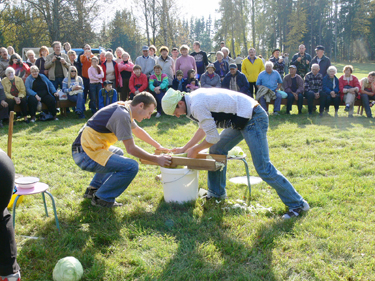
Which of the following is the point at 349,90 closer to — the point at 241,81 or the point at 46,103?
the point at 241,81

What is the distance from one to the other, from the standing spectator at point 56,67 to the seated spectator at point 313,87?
324 inches

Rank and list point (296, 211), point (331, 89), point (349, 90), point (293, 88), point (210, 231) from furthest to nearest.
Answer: point (293, 88), point (331, 89), point (349, 90), point (296, 211), point (210, 231)

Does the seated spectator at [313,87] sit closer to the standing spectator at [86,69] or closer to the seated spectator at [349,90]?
the seated spectator at [349,90]

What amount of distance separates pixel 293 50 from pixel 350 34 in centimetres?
1227

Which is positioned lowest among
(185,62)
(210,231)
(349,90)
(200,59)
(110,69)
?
(210,231)

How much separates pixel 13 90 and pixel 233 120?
8337mm

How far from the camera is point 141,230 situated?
3.48 meters

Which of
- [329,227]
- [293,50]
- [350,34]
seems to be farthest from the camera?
[350,34]

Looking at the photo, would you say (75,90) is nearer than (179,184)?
No

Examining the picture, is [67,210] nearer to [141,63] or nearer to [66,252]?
[66,252]

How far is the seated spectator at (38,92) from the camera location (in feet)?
31.0

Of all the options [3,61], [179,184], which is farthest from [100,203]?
[3,61]

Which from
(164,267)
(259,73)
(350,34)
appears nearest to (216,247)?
(164,267)

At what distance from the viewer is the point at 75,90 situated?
1023cm
